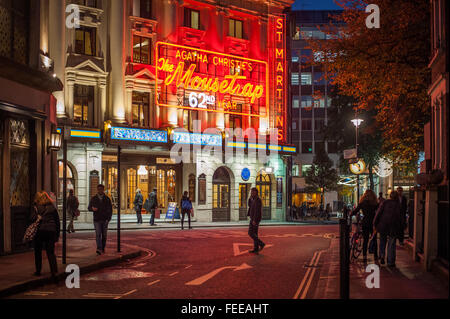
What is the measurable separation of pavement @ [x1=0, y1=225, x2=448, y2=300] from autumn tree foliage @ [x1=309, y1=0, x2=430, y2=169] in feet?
18.9

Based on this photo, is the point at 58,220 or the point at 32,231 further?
the point at 58,220

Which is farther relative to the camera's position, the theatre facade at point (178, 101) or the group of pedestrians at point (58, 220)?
the theatre facade at point (178, 101)

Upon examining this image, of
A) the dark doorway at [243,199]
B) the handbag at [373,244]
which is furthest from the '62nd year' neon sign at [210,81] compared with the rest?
the handbag at [373,244]

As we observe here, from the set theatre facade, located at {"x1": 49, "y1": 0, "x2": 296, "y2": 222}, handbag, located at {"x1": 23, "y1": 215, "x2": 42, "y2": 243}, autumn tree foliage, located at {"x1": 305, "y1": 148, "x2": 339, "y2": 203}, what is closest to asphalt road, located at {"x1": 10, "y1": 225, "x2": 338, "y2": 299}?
handbag, located at {"x1": 23, "y1": 215, "x2": 42, "y2": 243}

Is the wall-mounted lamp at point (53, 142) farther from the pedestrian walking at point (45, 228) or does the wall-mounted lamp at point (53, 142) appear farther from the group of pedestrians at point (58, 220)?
the pedestrian walking at point (45, 228)

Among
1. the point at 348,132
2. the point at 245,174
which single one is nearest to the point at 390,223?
the point at 245,174

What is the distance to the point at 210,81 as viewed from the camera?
120 feet

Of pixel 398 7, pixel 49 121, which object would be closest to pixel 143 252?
pixel 49 121

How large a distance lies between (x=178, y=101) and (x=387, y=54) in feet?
62.1

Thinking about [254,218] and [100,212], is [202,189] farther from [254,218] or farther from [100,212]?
[100,212]

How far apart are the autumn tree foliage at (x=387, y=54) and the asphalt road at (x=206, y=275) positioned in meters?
6.17

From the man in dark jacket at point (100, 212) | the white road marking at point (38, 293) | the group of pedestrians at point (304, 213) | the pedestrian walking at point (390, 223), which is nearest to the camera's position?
the white road marking at point (38, 293)

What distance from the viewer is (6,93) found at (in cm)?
1600

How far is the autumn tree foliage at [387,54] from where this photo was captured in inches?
730
